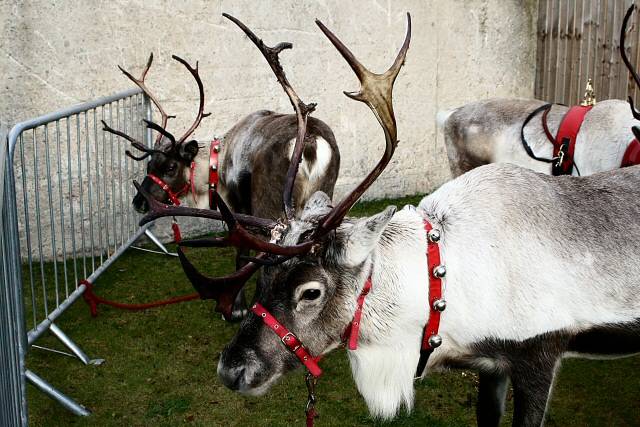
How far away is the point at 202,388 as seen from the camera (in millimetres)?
3449

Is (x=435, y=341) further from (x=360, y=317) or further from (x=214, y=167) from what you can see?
(x=214, y=167)

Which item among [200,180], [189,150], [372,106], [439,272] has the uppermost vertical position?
[372,106]

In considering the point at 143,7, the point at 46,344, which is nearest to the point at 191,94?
the point at 143,7

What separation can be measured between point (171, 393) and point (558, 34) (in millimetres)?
5059

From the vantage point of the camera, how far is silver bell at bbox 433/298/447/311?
2.10 meters

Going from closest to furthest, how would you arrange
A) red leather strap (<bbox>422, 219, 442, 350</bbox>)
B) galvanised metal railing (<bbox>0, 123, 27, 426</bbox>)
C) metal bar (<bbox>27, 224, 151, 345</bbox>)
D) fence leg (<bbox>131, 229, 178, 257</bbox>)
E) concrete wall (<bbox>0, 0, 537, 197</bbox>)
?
red leather strap (<bbox>422, 219, 442, 350</bbox>)
galvanised metal railing (<bbox>0, 123, 27, 426</bbox>)
metal bar (<bbox>27, 224, 151, 345</bbox>)
concrete wall (<bbox>0, 0, 537, 197</bbox>)
fence leg (<bbox>131, 229, 178, 257</bbox>)

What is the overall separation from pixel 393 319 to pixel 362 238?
28 centimetres

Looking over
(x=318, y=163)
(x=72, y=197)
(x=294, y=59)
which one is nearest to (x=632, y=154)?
(x=318, y=163)

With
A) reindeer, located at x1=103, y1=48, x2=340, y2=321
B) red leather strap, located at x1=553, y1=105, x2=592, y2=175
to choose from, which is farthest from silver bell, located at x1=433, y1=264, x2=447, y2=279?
red leather strap, located at x1=553, y1=105, x2=592, y2=175

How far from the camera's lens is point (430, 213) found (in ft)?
7.63

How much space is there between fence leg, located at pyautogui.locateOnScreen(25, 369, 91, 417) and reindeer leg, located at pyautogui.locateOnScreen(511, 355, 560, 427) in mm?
1999

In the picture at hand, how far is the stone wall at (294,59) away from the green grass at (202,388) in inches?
72.5

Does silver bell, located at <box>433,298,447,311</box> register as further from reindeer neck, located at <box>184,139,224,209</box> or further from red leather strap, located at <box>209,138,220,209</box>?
reindeer neck, located at <box>184,139,224,209</box>

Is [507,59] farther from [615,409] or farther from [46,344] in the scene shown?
[46,344]
